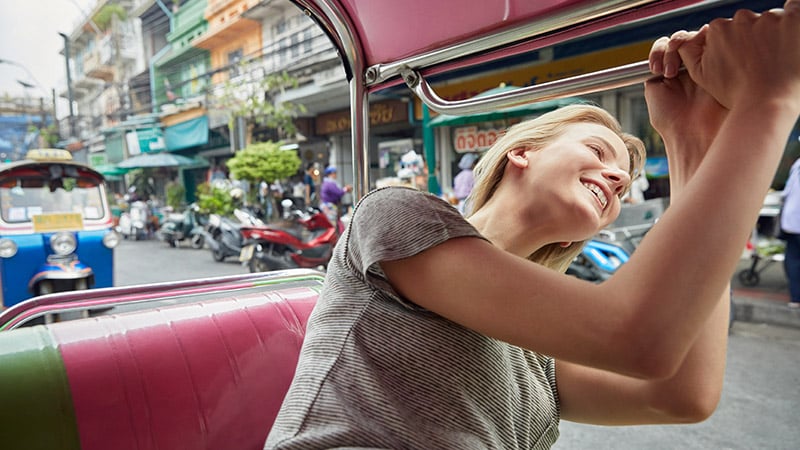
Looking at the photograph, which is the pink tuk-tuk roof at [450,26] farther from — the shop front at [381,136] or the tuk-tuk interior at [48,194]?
the shop front at [381,136]

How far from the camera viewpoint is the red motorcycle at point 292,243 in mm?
5867

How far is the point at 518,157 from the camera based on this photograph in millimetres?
824

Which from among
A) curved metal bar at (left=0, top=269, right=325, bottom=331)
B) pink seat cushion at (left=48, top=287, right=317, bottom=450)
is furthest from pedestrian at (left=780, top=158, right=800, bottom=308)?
pink seat cushion at (left=48, top=287, right=317, bottom=450)

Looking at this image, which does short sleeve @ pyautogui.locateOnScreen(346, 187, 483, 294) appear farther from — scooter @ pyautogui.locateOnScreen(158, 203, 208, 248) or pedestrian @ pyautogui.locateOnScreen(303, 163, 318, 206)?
pedestrian @ pyautogui.locateOnScreen(303, 163, 318, 206)

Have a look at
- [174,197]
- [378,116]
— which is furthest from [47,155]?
[174,197]

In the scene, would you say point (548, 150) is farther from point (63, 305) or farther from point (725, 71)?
point (63, 305)

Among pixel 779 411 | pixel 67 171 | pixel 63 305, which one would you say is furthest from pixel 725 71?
pixel 67 171

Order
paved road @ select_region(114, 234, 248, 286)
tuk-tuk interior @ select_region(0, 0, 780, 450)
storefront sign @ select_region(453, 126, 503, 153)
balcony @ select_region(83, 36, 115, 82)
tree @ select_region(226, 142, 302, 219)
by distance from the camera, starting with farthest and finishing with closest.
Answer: balcony @ select_region(83, 36, 115, 82)
storefront sign @ select_region(453, 126, 503, 153)
tree @ select_region(226, 142, 302, 219)
paved road @ select_region(114, 234, 248, 286)
tuk-tuk interior @ select_region(0, 0, 780, 450)

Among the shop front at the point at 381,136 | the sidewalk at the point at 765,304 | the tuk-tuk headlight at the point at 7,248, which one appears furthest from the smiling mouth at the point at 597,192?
the shop front at the point at 381,136

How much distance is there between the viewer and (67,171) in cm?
465

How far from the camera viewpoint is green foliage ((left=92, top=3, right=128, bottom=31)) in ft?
43.4

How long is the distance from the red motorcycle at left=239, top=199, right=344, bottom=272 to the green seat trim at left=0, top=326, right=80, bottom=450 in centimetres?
481

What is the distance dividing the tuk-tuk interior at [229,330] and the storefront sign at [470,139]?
321 inches

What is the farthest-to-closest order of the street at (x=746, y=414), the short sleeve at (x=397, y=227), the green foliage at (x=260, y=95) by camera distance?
the green foliage at (x=260, y=95) < the street at (x=746, y=414) < the short sleeve at (x=397, y=227)
